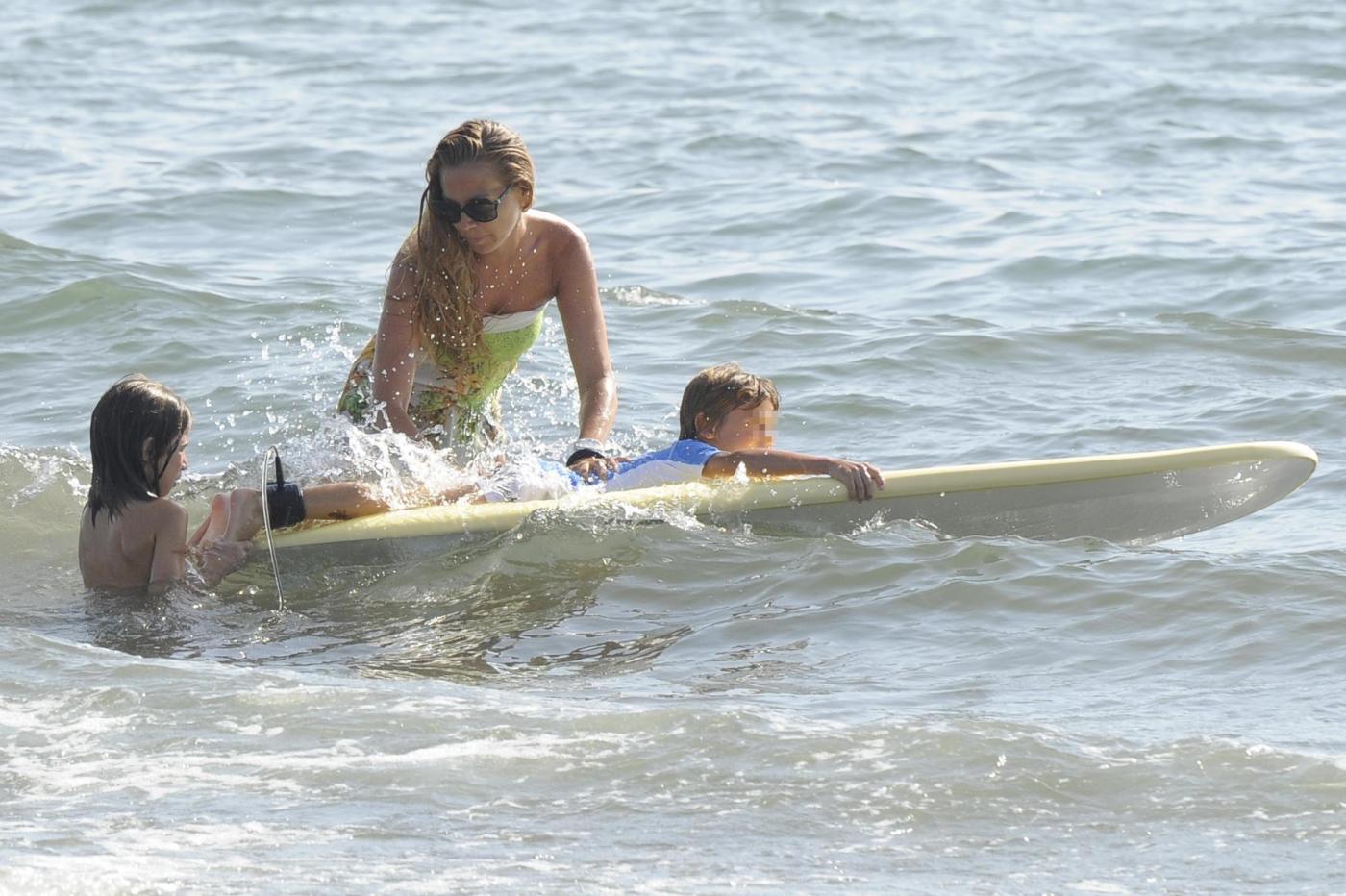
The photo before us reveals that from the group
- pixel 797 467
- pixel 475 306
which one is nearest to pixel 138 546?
pixel 475 306

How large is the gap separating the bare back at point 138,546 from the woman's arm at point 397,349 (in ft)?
2.38

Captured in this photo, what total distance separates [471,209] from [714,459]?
3.71 ft

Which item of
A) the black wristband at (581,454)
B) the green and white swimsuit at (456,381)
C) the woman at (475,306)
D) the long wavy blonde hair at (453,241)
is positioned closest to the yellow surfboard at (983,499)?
the black wristband at (581,454)

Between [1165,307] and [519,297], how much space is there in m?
5.11

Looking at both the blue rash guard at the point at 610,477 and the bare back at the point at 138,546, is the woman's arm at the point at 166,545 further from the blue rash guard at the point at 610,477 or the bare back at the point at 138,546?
the blue rash guard at the point at 610,477

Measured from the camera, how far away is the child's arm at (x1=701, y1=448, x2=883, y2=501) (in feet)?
19.3

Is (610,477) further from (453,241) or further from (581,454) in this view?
(453,241)

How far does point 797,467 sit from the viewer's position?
5.98m

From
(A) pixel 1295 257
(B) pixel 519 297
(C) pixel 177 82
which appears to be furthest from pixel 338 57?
(B) pixel 519 297

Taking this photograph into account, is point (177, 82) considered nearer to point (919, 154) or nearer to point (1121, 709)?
point (919, 154)

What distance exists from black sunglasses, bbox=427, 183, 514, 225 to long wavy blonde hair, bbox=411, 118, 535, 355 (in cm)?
3

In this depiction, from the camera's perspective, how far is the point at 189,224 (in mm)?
12258

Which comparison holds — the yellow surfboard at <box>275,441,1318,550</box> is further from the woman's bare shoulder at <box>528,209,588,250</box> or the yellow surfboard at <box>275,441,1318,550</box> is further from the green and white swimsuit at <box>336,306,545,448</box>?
the woman's bare shoulder at <box>528,209,588,250</box>

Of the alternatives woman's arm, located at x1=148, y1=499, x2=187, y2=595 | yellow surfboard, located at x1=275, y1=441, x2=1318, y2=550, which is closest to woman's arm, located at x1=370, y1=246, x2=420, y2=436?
yellow surfboard, located at x1=275, y1=441, x2=1318, y2=550
